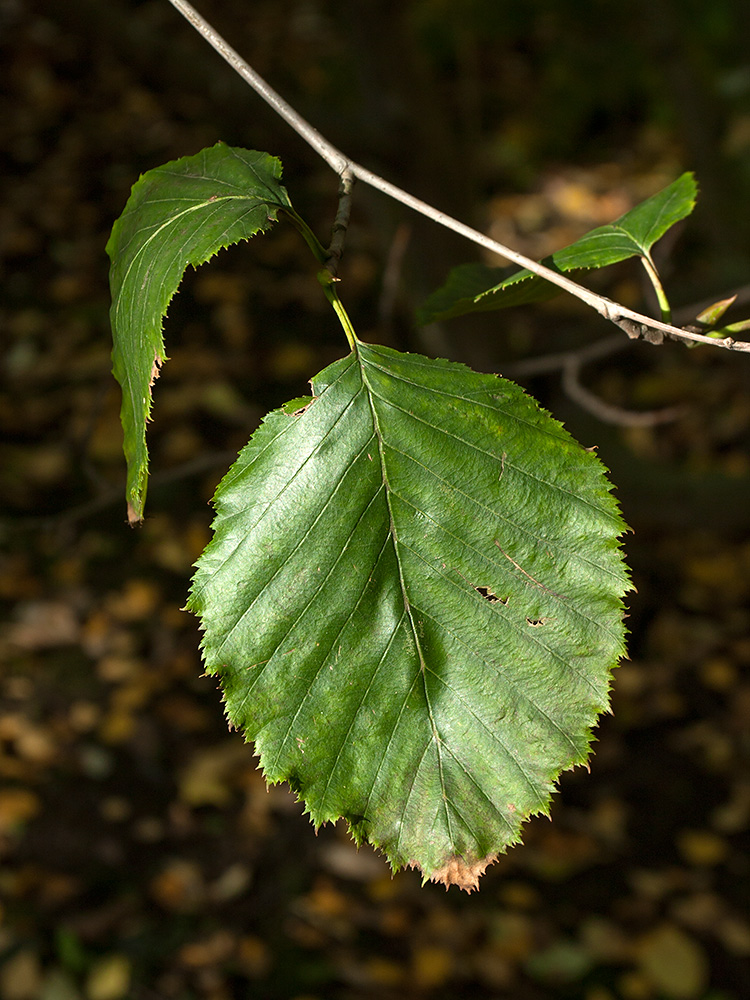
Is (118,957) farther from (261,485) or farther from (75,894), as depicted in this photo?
(261,485)

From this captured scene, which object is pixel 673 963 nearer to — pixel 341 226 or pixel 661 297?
pixel 661 297

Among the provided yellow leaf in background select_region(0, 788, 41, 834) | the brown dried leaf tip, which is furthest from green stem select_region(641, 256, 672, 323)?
yellow leaf in background select_region(0, 788, 41, 834)

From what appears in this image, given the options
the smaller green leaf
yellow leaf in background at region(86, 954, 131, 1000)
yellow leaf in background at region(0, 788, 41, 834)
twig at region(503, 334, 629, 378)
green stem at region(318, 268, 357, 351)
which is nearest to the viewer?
green stem at region(318, 268, 357, 351)

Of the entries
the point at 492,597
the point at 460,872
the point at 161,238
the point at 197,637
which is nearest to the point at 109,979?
the point at 197,637

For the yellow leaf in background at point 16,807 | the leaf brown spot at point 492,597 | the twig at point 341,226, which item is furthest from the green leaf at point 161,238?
the yellow leaf in background at point 16,807

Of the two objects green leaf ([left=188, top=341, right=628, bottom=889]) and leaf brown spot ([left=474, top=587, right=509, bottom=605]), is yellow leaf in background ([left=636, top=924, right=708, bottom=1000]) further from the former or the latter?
leaf brown spot ([left=474, top=587, right=509, bottom=605])

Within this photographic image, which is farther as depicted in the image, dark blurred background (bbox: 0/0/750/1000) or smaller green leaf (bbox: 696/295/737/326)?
dark blurred background (bbox: 0/0/750/1000)

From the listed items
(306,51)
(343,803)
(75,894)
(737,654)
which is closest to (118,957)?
(75,894)
